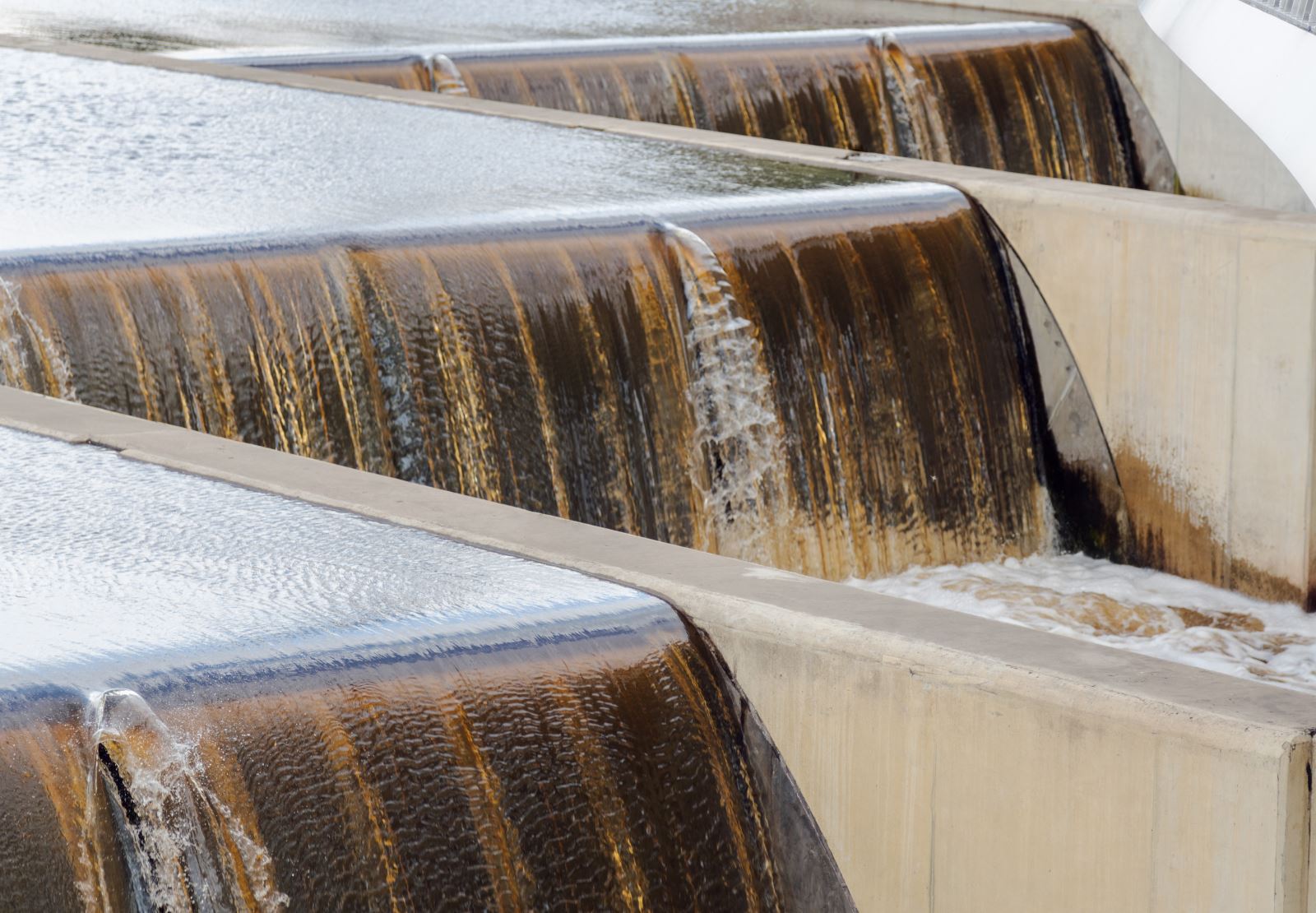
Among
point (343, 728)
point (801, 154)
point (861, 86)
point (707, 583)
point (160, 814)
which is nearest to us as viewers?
point (160, 814)

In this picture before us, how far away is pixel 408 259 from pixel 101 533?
2671 millimetres

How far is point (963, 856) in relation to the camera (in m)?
4.23

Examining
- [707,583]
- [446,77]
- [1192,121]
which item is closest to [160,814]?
[707,583]

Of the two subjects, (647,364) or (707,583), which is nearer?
(707,583)

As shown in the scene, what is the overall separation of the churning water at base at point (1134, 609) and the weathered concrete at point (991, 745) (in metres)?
2.71

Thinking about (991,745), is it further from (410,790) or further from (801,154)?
(801,154)

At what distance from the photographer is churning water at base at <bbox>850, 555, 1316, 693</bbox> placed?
7.34 m

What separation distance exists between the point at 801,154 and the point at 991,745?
5.83 m

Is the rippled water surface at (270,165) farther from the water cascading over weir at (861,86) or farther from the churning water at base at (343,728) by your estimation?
the churning water at base at (343,728)

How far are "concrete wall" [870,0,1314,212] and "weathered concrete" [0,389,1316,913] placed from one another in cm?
772

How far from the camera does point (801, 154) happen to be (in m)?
9.55

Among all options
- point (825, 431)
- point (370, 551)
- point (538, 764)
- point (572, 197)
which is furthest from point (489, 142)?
point (538, 764)

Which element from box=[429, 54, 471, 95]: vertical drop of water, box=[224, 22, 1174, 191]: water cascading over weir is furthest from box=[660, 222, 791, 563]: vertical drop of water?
box=[224, 22, 1174, 191]: water cascading over weir

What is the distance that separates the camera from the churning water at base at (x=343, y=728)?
357 cm
